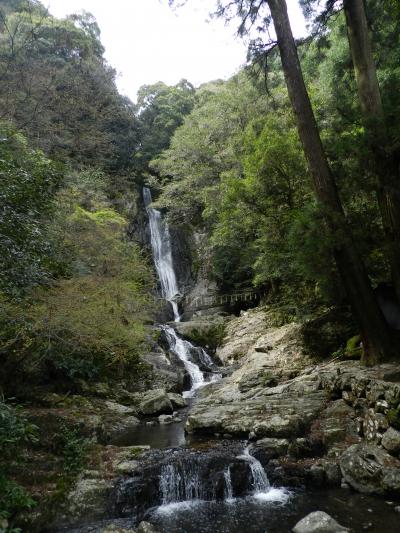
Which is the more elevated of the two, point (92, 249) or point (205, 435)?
point (92, 249)

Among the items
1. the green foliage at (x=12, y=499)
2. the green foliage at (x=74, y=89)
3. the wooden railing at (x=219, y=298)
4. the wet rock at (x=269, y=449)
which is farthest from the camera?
the wooden railing at (x=219, y=298)

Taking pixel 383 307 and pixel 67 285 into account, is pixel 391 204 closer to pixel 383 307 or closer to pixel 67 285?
pixel 383 307

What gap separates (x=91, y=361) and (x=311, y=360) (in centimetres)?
620

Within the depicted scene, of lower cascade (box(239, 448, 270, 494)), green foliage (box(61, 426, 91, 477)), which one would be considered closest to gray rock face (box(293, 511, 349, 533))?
lower cascade (box(239, 448, 270, 494))

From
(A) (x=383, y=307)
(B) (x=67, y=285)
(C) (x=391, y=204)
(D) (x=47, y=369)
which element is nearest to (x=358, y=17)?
(C) (x=391, y=204)

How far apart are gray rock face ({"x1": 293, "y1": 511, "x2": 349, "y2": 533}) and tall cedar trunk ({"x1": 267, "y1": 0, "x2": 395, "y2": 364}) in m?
3.73

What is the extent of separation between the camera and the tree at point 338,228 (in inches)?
280

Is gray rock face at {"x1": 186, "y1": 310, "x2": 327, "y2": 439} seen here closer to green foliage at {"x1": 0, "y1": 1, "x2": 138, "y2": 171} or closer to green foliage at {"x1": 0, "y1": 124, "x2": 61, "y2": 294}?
green foliage at {"x1": 0, "y1": 124, "x2": 61, "y2": 294}

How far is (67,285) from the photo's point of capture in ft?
29.9

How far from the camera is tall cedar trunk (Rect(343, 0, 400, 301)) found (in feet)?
21.5

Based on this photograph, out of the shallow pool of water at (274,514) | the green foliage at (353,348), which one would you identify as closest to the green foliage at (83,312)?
the shallow pool of water at (274,514)

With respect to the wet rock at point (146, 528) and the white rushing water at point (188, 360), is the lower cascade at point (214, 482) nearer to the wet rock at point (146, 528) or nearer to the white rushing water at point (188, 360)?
the wet rock at point (146, 528)

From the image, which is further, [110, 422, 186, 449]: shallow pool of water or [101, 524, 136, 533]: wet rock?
[110, 422, 186, 449]: shallow pool of water

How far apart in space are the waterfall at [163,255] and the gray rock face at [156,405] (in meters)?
11.6
